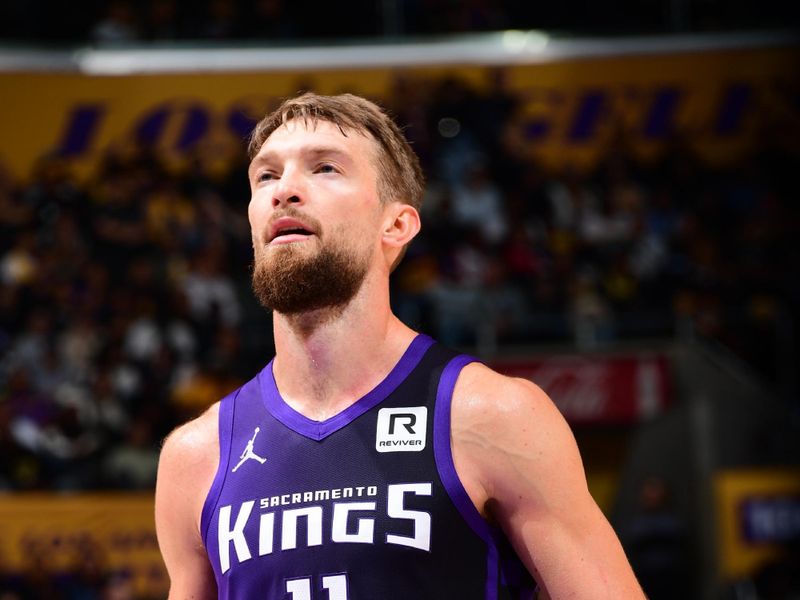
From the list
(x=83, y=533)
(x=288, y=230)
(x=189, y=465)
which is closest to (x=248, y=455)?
(x=189, y=465)

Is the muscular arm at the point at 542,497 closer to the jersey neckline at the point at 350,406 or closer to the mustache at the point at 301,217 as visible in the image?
the jersey neckline at the point at 350,406

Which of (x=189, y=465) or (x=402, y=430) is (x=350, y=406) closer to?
(x=402, y=430)

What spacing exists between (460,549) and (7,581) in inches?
337

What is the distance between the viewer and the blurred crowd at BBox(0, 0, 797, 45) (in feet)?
48.0

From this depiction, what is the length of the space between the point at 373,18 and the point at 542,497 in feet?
43.1

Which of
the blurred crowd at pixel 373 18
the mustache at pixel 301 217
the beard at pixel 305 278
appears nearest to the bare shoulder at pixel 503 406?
the beard at pixel 305 278

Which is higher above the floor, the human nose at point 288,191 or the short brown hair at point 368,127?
the short brown hair at point 368,127

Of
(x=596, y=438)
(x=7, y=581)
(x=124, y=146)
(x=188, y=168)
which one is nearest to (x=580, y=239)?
(x=596, y=438)

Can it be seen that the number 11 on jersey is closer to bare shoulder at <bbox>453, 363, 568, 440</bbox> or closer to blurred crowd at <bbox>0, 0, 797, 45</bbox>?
bare shoulder at <bbox>453, 363, 568, 440</bbox>

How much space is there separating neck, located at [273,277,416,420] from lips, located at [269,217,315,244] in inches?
7.5

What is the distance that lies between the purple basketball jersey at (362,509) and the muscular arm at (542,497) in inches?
2.2

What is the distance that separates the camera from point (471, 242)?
13.1 metres

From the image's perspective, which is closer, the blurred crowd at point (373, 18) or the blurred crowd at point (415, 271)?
the blurred crowd at point (415, 271)

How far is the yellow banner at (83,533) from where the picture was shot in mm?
10039
